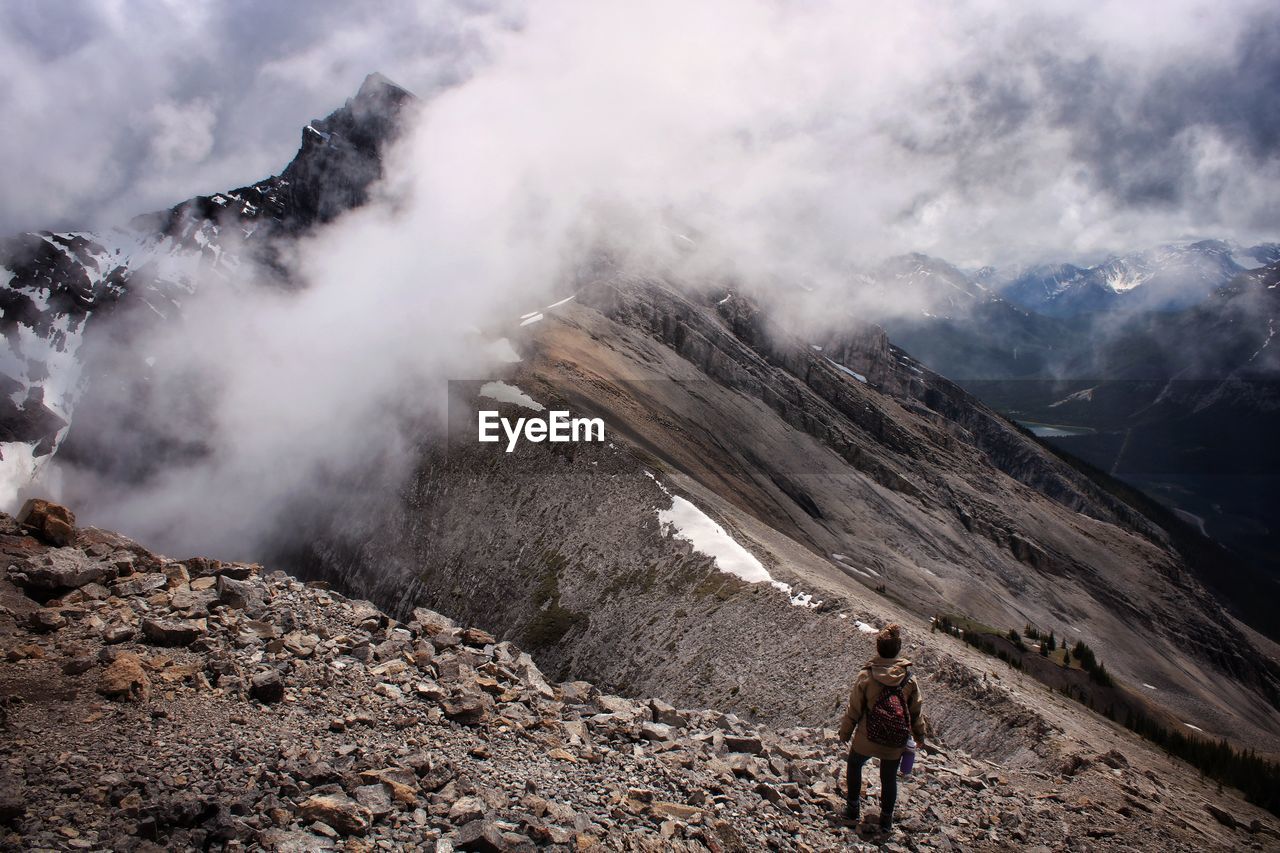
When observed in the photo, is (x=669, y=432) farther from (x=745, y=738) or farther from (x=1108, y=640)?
(x=1108, y=640)

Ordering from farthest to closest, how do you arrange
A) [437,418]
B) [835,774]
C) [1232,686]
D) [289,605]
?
[1232,686] → [437,418] → [289,605] → [835,774]

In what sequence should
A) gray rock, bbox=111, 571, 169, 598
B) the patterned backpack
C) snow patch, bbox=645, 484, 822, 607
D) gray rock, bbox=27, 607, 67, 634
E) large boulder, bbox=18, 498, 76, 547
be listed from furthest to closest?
1. snow patch, bbox=645, 484, 822, 607
2. large boulder, bbox=18, 498, 76, 547
3. gray rock, bbox=111, 571, 169, 598
4. gray rock, bbox=27, 607, 67, 634
5. the patterned backpack

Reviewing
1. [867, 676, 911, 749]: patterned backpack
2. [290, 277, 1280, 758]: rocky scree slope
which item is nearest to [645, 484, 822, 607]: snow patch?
[290, 277, 1280, 758]: rocky scree slope

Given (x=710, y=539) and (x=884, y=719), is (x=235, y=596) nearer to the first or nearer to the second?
(x=884, y=719)

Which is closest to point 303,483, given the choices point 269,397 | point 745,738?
point 269,397

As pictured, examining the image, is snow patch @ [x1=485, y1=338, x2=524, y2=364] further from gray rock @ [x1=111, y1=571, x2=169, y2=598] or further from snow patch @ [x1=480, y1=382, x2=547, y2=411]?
gray rock @ [x1=111, y1=571, x2=169, y2=598]

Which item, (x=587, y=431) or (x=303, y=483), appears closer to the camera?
(x=587, y=431)

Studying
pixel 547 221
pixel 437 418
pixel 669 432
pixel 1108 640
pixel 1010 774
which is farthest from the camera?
pixel 547 221
